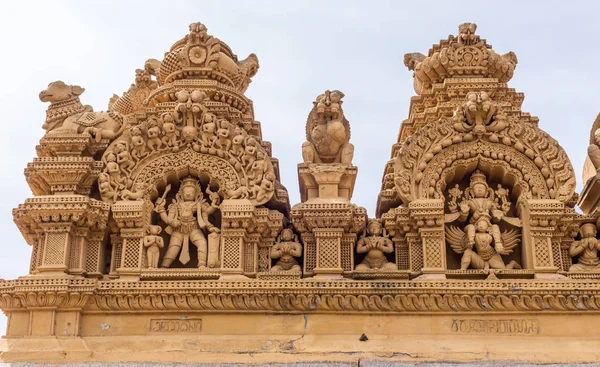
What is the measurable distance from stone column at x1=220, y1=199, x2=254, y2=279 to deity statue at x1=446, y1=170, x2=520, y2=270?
116 inches

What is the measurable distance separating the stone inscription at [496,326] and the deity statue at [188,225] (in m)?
3.59

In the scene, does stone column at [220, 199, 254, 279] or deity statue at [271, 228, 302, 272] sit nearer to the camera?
stone column at [220, 199, 254, 279]

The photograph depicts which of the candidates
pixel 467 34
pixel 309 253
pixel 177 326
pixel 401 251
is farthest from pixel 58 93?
pixel 467 34

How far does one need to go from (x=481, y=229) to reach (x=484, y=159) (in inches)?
46.1

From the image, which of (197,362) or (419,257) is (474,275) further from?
(197,362)

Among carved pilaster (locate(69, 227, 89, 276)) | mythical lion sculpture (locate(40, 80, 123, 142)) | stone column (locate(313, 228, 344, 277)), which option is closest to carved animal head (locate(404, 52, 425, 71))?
stone column (locate(313, 228, 344, 277))

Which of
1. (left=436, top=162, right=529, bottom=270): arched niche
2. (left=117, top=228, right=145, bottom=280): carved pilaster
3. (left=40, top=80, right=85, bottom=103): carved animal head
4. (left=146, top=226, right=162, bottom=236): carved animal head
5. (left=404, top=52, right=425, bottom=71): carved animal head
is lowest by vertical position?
(left=117, top=228, right=145, bottom=280): carved pilaster

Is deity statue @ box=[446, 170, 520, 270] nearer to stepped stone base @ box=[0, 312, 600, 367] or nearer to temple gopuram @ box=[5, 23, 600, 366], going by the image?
temple gopuram @ box=[5, 23, 600, 366]

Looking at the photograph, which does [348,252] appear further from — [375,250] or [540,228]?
[540,228]

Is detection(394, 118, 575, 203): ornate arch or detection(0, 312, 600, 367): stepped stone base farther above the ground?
detection(394, 118, 575, 203): ornate arch

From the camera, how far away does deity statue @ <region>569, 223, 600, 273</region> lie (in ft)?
44.9

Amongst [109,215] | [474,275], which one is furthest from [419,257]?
[109,215]

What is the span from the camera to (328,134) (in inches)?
566

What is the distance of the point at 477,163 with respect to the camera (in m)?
14.3
